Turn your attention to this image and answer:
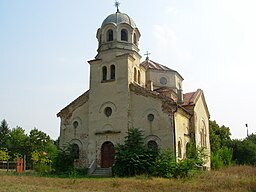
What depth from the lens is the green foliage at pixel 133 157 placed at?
25.5 metres

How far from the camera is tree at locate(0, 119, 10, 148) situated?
2637 inches

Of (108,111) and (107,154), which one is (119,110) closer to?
(108,111)

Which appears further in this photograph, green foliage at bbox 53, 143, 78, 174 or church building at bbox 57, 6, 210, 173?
green foliage at bbox 53, 143, 78, 174

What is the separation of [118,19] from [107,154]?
1274 cm

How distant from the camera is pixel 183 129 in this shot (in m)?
29.7

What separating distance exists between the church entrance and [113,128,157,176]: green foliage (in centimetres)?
184

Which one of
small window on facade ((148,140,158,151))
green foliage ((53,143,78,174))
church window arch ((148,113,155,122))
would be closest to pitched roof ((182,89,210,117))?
church window arch ((148,113,155,122))

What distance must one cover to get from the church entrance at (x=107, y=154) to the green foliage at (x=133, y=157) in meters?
1.84

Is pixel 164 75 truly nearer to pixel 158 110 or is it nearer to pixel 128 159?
pixel 158 110

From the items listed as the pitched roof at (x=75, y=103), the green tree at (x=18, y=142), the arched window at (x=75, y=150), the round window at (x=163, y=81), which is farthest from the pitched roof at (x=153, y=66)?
the green tree at (x=18, y=142)

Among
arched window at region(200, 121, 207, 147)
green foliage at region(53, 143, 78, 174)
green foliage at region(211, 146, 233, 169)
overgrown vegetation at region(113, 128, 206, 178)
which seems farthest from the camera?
green foliage at region(211, 146, 233, 169)

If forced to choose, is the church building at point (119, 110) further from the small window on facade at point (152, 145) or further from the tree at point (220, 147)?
the tree at point (220, 147)

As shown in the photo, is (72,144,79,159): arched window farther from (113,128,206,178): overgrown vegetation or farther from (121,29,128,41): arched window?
(121,29,128,41): arched window

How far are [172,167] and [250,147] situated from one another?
2948 cm
